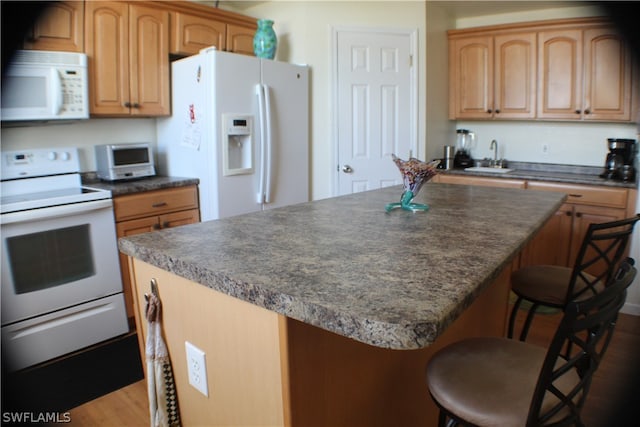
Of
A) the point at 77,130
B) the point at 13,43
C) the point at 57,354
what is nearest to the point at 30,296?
the point at 57,354

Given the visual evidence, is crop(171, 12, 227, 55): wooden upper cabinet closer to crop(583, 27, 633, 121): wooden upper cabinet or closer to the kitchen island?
the kitchen island

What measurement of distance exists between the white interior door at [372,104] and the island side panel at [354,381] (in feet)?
6.74

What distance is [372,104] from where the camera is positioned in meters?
3.50

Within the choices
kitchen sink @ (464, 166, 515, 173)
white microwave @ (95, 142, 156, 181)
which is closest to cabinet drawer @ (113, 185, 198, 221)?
white microwave @ (95, 142, 156, 181)

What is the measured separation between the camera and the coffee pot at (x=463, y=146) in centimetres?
395

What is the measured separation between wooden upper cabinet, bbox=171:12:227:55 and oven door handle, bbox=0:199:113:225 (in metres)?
1.21

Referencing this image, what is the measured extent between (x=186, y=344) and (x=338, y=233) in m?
0.49

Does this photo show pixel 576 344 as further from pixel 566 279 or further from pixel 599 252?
pixel 566 279

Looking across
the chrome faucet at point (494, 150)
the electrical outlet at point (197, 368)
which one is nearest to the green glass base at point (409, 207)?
→ the electrical outlet at point (197, 368)

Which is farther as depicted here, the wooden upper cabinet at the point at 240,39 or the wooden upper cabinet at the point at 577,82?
the wooden upper cabinet at the point at 240,39

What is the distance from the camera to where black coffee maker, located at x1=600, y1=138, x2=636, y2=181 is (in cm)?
315

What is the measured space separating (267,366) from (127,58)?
8.44ft

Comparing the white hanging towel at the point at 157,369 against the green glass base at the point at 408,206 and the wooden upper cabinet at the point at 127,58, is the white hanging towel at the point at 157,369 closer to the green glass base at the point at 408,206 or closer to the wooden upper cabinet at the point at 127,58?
the green glass base at the point at 408,206

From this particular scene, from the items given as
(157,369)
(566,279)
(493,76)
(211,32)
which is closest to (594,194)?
(493,76)
